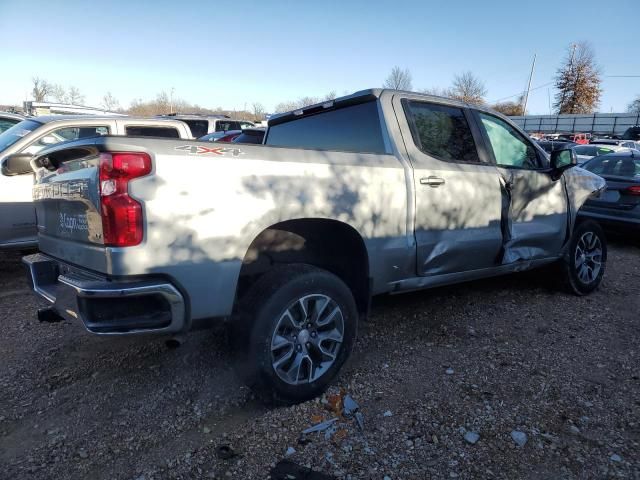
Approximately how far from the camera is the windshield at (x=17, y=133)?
17.4 feet

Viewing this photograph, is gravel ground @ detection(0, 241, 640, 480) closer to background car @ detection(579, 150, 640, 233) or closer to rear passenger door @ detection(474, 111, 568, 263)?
rear passenger door @ detection(474, 111, 568, 263)

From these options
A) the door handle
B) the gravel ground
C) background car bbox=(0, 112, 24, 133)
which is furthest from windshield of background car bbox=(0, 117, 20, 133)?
the door handle

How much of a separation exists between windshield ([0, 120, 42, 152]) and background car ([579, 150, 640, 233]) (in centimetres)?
747

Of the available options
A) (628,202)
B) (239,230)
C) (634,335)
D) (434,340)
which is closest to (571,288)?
(634,335)

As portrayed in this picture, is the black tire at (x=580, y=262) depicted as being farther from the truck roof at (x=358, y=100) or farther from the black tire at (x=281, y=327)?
the black tire at (x=281, y=327)

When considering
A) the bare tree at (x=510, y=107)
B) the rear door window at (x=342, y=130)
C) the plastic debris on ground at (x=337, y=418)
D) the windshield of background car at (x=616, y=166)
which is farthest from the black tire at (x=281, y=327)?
the bare tree at (x=510, y=107)

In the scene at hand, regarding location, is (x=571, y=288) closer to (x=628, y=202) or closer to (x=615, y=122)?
(x=628, y=202)

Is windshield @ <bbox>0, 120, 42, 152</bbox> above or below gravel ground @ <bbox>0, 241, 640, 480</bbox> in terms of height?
above

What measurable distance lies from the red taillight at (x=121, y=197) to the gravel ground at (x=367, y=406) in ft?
3.79

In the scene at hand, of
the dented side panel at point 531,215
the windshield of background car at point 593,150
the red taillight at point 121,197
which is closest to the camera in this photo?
the red taillight at point 121,197

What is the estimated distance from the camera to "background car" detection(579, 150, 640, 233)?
22.6 ft

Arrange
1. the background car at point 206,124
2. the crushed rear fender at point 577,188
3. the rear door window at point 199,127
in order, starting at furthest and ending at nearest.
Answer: the rear door window at point 199,127
the background car at point 206,124
the crushed rear fender at point 577,188

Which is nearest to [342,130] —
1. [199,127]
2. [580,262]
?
[580,262]

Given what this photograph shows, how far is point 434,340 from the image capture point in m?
3.72
